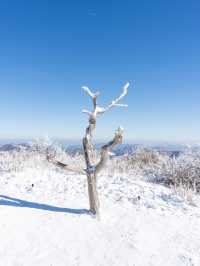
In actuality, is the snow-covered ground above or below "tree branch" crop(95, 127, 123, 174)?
below

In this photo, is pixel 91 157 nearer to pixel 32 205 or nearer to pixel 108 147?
pixel 108 147

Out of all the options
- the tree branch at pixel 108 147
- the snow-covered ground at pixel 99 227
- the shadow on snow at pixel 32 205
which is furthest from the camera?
the shadow on snow at pixel 32 205

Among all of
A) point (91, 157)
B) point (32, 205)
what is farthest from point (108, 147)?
point (32, 205)

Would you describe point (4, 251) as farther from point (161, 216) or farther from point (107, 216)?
point (161, 216)

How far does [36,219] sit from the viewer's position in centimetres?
560

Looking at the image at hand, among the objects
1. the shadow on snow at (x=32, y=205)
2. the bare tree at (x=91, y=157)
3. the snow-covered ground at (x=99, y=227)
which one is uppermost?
the bare tree at (x=91, y=157)

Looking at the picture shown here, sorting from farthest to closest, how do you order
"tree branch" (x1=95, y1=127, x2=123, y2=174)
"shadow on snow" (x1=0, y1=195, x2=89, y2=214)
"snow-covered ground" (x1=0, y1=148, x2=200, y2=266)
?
"shadow on snow" (x1=0, y1=195, x2=89, y2=214)
"tree branch" (x1=95, y1=127, x2=123, y2=174)
"snow-covered ground" (x1=0, y1=148, x2=200, y2=266)

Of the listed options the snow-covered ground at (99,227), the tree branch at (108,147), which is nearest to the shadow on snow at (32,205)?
the snow-covered ground at (99,227)

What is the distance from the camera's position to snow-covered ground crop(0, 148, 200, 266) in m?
4.26

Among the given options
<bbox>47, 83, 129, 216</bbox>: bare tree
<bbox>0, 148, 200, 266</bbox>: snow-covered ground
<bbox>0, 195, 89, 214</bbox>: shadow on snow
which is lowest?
<bbox>0, 148, 200, 266</bbox>: snow-covered ground

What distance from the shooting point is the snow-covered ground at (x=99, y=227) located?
4.26 meters

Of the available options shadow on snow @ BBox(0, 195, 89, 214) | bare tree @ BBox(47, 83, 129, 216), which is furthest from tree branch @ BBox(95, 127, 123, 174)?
shadow on snow @ BBox(0, 195, 89, 214)

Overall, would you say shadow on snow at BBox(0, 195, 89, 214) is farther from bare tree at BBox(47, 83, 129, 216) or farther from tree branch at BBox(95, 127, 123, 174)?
tree branch at BBox(95, 127, 123, 174)

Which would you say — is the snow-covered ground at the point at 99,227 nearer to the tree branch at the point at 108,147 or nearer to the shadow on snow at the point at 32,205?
the shadow on snow at the point at 32,205
